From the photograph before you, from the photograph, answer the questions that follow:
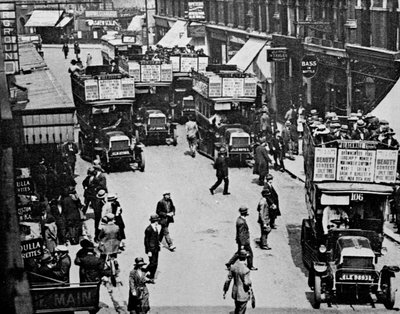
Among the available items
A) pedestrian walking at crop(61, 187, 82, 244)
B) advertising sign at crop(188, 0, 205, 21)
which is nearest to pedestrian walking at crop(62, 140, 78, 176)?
pedestrian walking at crop(61, 187, 82, 244)

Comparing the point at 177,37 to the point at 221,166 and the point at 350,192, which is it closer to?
the point at 221,166

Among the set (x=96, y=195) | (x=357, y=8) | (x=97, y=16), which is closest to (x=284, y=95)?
(x=357, y=8)

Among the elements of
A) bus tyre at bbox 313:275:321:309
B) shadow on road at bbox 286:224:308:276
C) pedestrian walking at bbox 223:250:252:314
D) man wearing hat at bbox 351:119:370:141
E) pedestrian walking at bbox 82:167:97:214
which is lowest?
shadow on road at bbox 286:224:308:276

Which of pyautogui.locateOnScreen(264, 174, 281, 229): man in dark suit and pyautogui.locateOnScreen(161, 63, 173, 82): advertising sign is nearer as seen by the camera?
pyautogui.locateOnScreen(264, 174, 281, 229): man in dark suit

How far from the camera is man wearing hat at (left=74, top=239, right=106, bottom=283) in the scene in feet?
43.7

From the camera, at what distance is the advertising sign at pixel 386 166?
1502 cm

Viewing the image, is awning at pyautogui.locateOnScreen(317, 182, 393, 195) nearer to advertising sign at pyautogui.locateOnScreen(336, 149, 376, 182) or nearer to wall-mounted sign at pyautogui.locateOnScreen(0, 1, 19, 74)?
advertising sign at pyautogui.locateOnScreen(336, 149, 376, 182)

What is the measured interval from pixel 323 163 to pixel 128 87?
1402 centimetres

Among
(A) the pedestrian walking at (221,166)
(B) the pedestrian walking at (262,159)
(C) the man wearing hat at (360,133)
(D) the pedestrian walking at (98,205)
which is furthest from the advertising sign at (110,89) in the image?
(C) the man wearing hat at (360,133)

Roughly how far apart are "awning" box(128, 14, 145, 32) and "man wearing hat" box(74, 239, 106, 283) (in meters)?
60.1

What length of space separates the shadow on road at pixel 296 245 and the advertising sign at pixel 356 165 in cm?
234

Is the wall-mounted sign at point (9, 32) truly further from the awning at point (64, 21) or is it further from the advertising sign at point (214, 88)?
the awning at point (64, 21)

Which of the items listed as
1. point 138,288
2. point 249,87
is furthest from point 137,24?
point 138,288

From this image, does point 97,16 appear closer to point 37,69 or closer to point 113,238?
point 37,69
